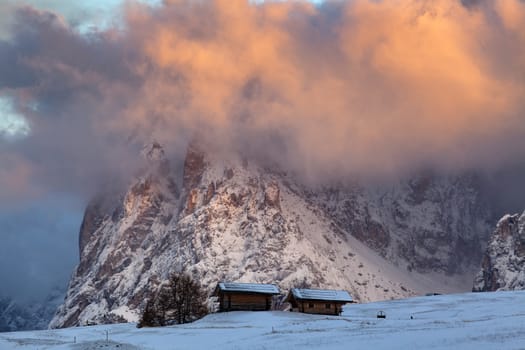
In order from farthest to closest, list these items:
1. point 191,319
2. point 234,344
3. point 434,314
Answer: point 191,319
point 434,314
point 234,344

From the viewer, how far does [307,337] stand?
65875 millimetres

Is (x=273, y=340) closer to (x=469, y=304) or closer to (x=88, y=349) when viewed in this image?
(x=88, y=349)

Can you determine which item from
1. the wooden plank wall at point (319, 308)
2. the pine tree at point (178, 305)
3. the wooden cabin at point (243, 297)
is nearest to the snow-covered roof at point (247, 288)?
the wooden cabin at point (243, 297)

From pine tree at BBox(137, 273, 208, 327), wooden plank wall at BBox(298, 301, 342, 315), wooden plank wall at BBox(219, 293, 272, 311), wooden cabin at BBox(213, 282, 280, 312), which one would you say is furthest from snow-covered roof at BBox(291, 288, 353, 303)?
pine tree at BBox(137, 273, 208, 327)

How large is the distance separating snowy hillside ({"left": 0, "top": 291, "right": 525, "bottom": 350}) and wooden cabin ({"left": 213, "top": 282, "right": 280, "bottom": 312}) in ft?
33.9

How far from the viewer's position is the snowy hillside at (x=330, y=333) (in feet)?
185

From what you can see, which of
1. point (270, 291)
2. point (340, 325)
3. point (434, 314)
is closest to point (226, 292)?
A: point (270, 291)

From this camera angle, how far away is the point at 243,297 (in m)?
114

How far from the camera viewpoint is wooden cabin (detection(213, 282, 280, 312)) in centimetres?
11275

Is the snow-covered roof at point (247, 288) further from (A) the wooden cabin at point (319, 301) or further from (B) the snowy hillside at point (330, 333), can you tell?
(B) the snowy hillside at point (330, 333)

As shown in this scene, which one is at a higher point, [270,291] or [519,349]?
[270,291]

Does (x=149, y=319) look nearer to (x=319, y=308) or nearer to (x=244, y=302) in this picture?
(x=244, y=302)

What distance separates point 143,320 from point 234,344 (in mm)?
36766

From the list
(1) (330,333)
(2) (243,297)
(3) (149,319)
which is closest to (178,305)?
(3) (149,319)
